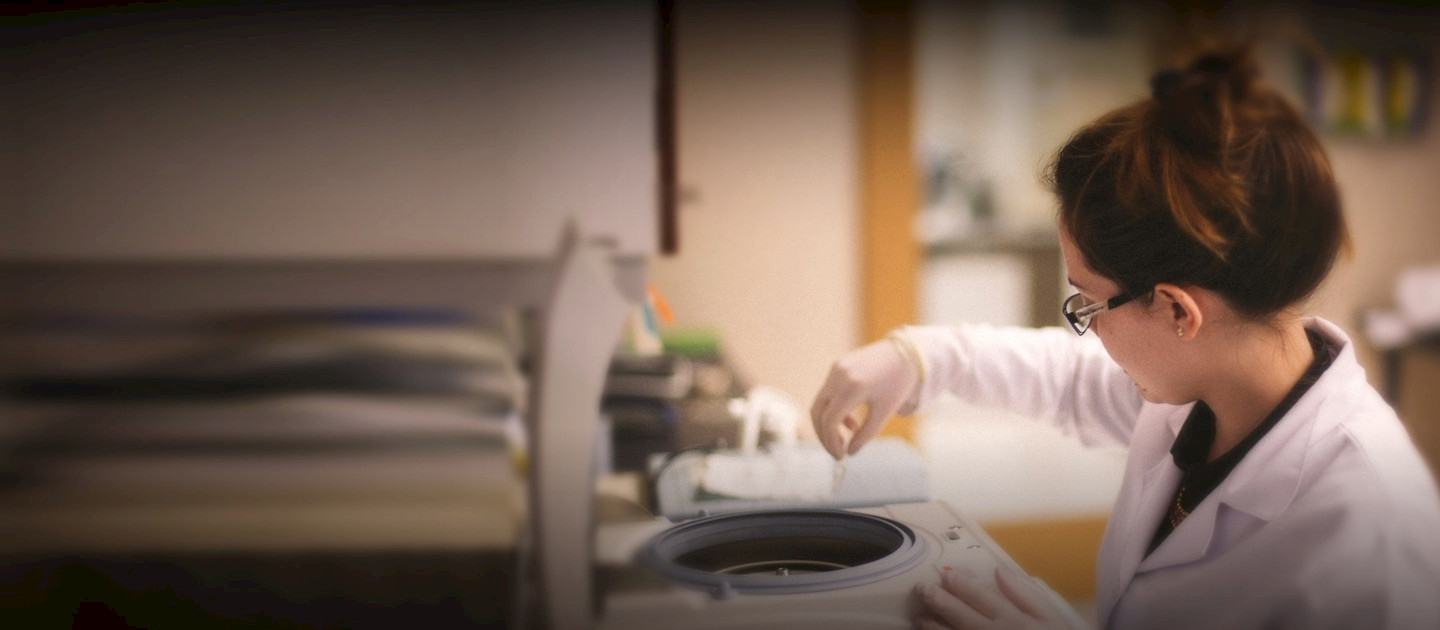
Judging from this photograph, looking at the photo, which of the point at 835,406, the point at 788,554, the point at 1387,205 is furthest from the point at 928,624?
the point at 1387,205

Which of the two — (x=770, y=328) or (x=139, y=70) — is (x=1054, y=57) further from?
(x=139, y=70)

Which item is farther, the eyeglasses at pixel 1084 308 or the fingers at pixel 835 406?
the fingers at pixel 835 406

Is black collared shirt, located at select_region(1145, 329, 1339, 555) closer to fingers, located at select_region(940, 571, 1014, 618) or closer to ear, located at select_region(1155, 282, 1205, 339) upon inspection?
ear, located at select_region(1155, 282, 1205, 339)

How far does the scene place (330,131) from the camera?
1.78 feet

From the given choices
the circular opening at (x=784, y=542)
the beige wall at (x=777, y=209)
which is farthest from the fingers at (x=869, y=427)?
the beige wall at (x=777, y=209)

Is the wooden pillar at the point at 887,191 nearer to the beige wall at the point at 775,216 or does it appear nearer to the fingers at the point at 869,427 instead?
the beige wall at the point at 775,216

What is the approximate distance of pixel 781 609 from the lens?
1.98ft

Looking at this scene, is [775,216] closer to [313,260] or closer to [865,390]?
[865,390]

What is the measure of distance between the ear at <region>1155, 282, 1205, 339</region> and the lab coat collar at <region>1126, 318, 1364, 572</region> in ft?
0.37

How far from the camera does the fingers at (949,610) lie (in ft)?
1.99

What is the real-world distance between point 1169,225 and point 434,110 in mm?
563

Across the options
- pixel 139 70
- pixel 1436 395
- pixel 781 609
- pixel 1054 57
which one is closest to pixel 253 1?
pixel 139 70

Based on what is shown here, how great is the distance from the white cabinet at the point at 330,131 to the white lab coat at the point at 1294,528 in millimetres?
565

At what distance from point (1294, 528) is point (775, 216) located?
1720 millimetres
